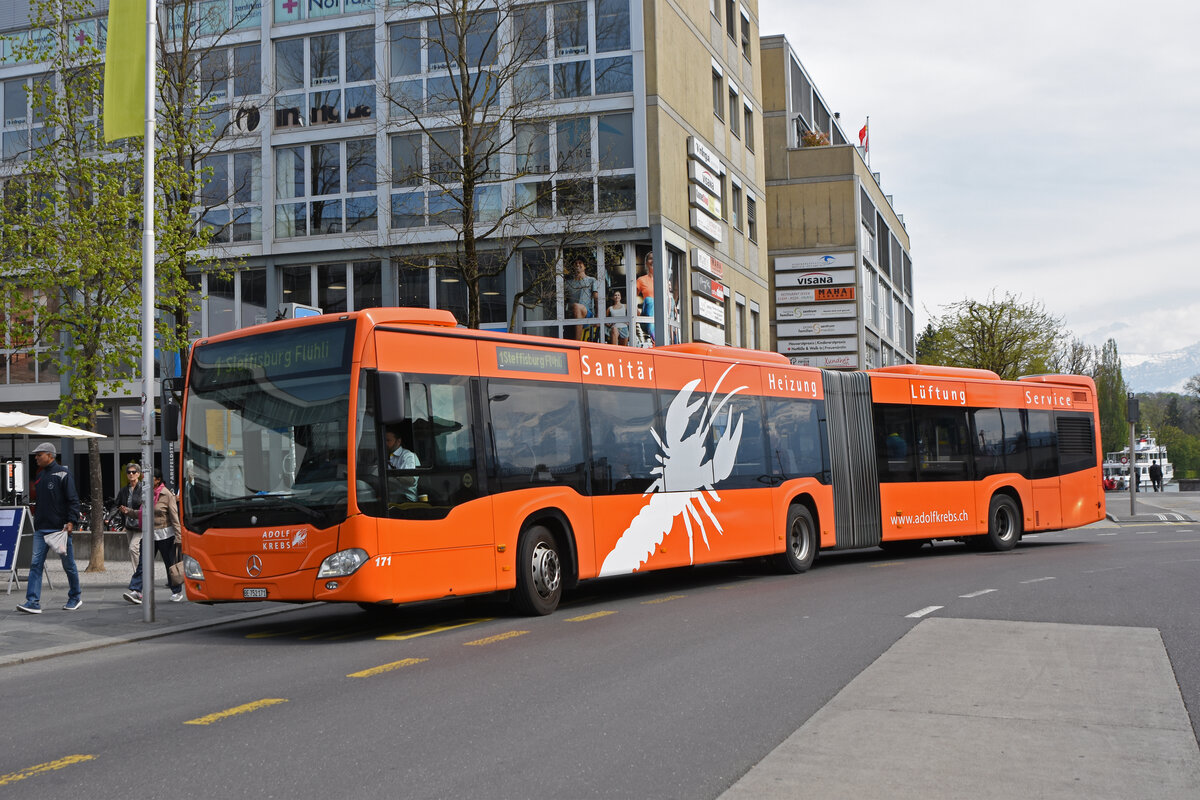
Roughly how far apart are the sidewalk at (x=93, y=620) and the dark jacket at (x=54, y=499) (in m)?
1.05

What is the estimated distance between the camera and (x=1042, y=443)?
911 inches

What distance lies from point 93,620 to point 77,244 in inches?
304

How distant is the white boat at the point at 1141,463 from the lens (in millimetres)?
92625

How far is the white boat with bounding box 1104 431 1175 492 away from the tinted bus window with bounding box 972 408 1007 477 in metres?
64.2

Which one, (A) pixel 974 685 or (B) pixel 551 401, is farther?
(B) pixel 551 401

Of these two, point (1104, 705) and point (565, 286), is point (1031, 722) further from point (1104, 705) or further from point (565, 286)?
point (565, 286)

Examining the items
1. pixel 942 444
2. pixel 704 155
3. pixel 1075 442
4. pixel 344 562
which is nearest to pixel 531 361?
pixel 344 562

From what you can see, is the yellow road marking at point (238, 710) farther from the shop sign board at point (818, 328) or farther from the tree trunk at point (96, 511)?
the shop sign board at point (818, 328)

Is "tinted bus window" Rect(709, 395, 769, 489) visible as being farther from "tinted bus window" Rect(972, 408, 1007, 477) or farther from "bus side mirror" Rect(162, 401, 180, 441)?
"bus side mirror" Rect(162, 401, 180, 441)

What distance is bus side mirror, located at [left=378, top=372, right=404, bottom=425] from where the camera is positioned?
11.0 m

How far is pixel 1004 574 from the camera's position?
1620 centimetres

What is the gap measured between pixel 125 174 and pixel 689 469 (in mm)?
10709

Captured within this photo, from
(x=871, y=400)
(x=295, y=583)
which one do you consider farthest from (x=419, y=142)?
(x=295, y=583)

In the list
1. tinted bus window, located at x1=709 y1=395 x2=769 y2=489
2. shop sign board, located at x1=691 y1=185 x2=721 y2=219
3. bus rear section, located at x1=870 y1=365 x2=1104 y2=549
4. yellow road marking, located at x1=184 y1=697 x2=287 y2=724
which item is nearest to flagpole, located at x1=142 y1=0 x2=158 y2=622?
yellow road marking, located at x1=184 y1=697 x2=287 y2=724
